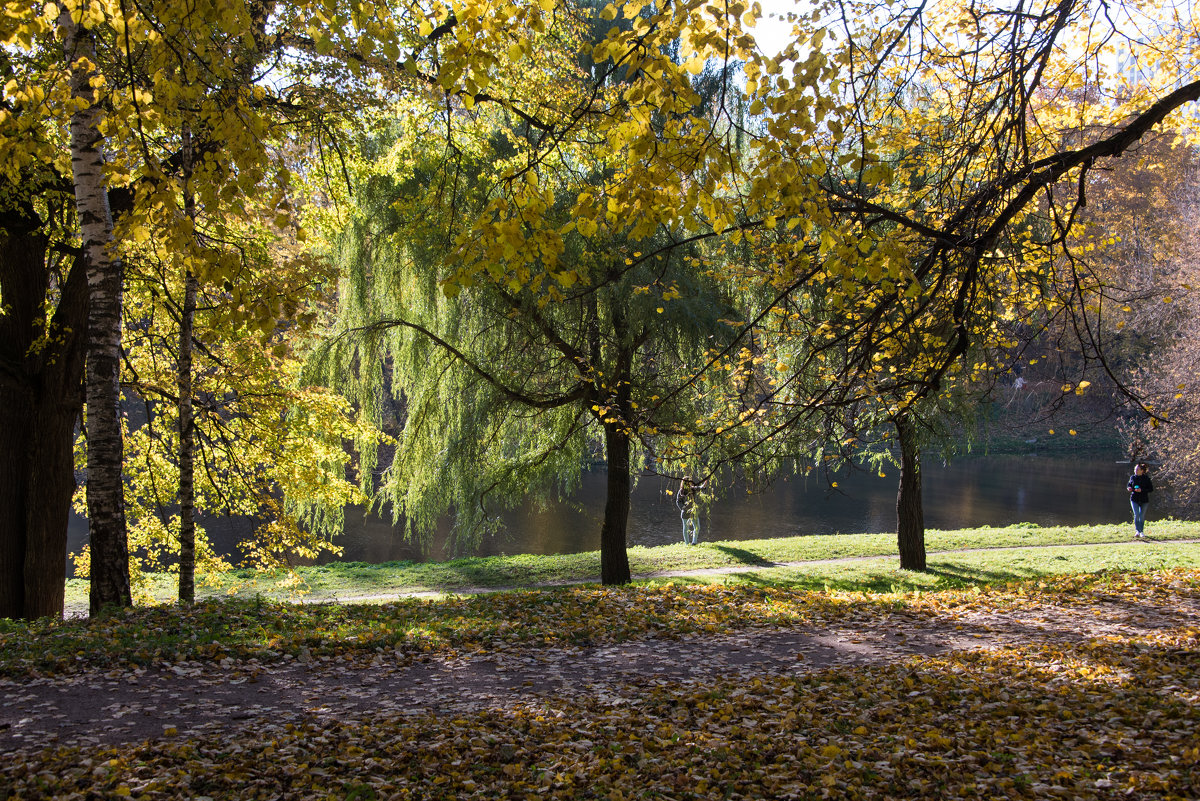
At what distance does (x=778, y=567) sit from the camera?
45.5 ft

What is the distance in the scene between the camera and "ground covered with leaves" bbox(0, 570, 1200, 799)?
350cm

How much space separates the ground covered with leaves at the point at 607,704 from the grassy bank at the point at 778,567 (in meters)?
5.04

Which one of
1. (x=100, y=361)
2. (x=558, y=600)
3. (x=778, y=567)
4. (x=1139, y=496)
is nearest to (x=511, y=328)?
(x=558, y=600)

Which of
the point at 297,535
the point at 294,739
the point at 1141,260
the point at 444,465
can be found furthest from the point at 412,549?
the point at 1141,260

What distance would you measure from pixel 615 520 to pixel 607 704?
21.7 feet

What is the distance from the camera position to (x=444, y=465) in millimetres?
11164

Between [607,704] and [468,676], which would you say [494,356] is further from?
[607,704]

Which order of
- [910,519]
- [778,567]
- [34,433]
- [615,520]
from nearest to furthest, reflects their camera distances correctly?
1. [34,433]
2. [615,520]
3. [910,519]
4. [778,567]

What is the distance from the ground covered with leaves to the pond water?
1090 cm

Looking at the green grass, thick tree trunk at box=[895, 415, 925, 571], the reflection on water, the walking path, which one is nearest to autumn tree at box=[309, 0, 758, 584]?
the green grass

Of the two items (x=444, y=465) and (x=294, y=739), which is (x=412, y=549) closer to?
(x=444, y=465)

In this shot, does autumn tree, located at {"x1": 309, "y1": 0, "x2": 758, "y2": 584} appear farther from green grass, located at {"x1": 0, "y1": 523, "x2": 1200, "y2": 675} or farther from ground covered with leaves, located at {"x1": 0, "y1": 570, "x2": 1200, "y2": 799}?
ground covered with leaves, located at {"x1": 0, "y1": 570, "x2": 1200, "y2": 799}

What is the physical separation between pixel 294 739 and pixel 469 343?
7645 mm

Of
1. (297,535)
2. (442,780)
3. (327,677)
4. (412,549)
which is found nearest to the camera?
(442,780)
